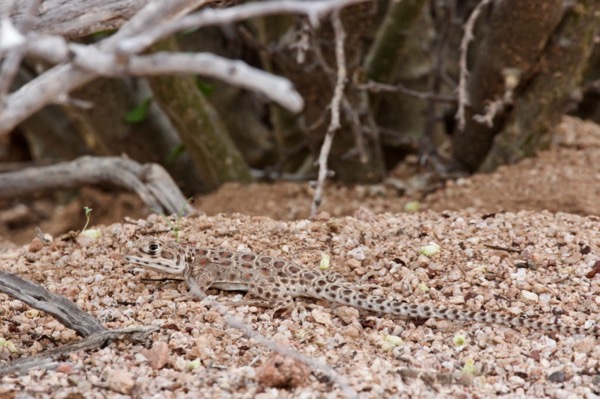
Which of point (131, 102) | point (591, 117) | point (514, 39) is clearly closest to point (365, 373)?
point (514, 39)

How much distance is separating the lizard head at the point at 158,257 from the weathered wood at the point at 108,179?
1.31 m

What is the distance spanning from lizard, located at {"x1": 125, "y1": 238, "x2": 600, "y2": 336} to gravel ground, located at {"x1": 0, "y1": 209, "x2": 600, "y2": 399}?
8cm

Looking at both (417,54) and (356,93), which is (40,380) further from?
(417,54)

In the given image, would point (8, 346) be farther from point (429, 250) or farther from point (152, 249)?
point (429, 250)

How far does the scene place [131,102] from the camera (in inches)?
312

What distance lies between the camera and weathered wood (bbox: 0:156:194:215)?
6359mm

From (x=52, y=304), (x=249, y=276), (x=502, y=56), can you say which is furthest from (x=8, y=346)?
(x=502, y=56)

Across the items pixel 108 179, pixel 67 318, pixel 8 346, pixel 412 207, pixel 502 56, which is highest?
pixel 502 56

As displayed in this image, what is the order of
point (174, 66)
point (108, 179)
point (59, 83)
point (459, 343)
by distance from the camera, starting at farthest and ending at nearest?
point (108, 179), point (459, 343), point (59, 83), point (174, 66)

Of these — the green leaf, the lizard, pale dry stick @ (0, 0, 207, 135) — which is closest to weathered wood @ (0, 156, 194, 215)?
the green leaf

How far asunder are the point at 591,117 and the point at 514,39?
4759mm

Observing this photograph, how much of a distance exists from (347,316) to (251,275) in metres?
0.66

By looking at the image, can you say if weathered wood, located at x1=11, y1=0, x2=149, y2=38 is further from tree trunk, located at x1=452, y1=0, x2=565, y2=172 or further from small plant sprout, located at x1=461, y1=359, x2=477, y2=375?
tree trunk, located at x1=452, y1=0, x2=565, y2=172

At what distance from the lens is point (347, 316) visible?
4.18m
